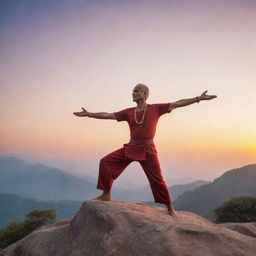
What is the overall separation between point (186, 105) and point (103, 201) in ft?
11.4

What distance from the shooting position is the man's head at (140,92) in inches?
328

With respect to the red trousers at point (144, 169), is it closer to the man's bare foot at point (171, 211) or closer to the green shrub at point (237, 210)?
the man's bare foot at point (171, 211)

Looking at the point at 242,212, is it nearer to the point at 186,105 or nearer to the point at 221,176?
the point at 186,105

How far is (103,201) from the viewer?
816 cm

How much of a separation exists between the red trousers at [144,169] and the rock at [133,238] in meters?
0.52

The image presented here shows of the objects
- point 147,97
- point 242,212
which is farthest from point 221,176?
point 147,97

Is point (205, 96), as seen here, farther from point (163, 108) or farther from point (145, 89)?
point (145, 89)

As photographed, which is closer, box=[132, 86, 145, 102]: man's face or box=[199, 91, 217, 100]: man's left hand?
box=[199, 91, 217, 100]: man's left hand

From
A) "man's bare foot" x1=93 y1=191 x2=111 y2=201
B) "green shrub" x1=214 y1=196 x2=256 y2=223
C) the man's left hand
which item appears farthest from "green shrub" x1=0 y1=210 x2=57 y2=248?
the man's left hand

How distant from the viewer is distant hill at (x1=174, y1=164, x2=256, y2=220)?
Answer: 125 meters

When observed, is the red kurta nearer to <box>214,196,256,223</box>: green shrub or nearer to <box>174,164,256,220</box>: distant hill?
<box>214,196,256,223</box>: green shrub

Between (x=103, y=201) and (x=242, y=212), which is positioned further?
(x=242, y=212)

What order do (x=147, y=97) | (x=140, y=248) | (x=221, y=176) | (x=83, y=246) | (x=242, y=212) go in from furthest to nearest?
(x=221, y=176) < (x=242, y=212) < (x=147, y=97) < (x=83, y=246) < (x=140, y=248)

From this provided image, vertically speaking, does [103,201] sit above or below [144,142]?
below
